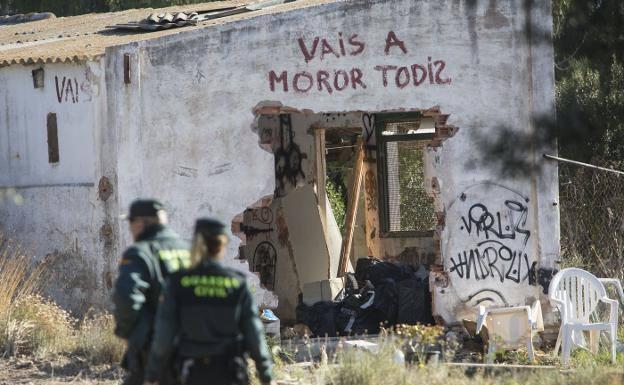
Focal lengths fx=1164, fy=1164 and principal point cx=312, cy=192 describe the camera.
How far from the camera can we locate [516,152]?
11.5 metres

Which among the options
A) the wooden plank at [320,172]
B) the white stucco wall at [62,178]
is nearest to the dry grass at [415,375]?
the white stucco wall at [62,178]

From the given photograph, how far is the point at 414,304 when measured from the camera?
46.3 ft

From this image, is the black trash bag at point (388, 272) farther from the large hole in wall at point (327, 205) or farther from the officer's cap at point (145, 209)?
the officer's cap at point (145, 209)

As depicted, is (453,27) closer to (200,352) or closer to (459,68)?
(459,68)

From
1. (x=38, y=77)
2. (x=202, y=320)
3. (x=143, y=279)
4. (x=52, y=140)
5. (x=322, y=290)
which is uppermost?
(x=38, y=77)

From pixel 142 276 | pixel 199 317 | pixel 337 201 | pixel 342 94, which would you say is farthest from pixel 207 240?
pixel 337 201

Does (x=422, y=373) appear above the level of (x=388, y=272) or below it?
below

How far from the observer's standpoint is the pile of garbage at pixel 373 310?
14062 millimetres

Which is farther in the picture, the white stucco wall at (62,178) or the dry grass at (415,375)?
the white stucco wall at (62,178)

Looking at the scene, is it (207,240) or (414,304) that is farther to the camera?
(414,304)

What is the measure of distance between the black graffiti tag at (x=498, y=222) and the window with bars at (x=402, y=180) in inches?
151

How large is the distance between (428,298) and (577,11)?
5.80 metres

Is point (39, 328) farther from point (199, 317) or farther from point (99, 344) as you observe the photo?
point (199, 317)

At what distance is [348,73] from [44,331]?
4.60 m
